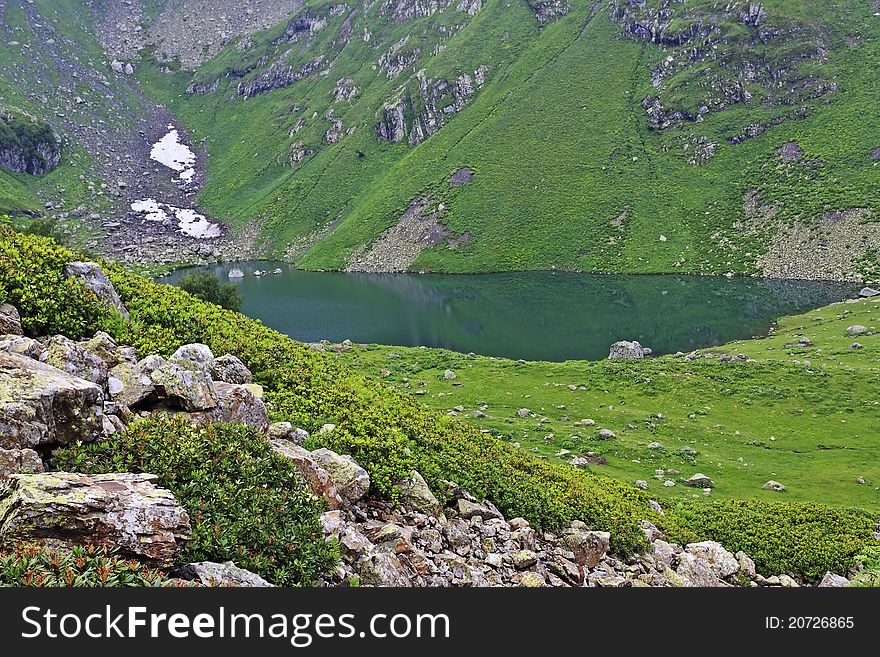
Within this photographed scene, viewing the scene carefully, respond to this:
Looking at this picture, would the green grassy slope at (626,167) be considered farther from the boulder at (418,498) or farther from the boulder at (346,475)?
the boulder at (346,475)

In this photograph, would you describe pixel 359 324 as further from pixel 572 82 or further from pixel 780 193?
pixel 572 82

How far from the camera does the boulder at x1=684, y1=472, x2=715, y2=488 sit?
93.8 ft

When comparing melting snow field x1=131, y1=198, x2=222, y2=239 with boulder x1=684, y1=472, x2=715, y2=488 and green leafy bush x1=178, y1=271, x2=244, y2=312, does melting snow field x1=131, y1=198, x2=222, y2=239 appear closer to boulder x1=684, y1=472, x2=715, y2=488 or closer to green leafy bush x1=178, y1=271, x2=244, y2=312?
green leafy bush x1=178, y1=271, x2=244, y2=312

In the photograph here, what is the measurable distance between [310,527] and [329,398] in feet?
21.1

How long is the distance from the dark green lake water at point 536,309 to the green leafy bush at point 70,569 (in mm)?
64617

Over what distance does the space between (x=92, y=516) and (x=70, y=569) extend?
103 centimetres

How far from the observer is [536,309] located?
99.0 m

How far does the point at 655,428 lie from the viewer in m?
38.5

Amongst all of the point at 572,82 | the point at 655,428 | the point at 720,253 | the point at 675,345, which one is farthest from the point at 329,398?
the point at 572,82

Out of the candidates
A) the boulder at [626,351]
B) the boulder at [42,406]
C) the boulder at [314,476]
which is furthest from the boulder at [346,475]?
the boulder at [626,351]

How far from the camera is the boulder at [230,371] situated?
13.1 m

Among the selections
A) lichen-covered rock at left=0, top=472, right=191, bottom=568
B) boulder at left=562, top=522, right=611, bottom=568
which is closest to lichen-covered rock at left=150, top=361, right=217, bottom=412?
lichen-covered rock at left=0, top=472, right=191, bottom=568

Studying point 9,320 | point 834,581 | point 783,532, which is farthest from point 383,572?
point 783,532

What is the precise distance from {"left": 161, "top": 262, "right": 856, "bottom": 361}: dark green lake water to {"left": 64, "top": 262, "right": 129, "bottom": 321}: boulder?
192 feet
